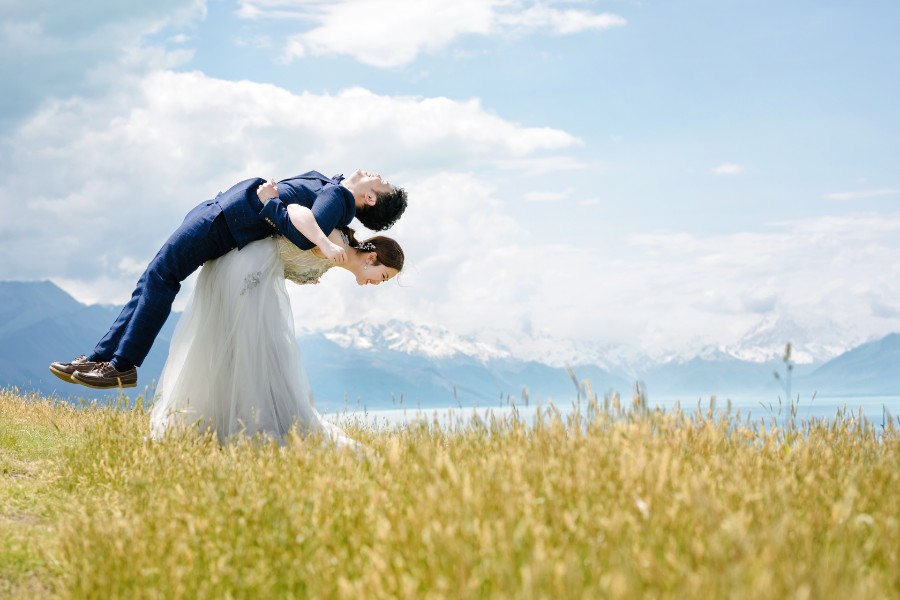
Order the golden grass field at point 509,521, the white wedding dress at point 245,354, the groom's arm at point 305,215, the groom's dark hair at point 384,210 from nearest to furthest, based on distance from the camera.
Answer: the golden grass field at point 509,521 < the groom's arm at point 305,215 < the white wedding dress at point 245,354 < the groom's dark hair at point 384,210

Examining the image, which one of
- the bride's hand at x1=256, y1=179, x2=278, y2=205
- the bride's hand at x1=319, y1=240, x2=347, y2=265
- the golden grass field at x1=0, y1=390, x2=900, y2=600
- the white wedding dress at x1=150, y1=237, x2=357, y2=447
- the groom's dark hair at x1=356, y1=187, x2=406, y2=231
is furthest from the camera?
the groom's dark hair at x1=356, y1=187, x2=406, y2=231

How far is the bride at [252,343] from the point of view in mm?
6742

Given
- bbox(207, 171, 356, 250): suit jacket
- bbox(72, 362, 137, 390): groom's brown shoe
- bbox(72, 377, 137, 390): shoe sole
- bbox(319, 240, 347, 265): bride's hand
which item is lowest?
bbox(72, 377, 137, 390): shoe sole

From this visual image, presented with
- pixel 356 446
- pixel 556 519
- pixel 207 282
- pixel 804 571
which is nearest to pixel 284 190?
pixel 207 282

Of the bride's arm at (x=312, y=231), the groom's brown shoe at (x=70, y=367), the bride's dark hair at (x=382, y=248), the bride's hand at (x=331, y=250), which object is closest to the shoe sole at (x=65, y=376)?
the groom's brown shoe at (x=70, y=367)

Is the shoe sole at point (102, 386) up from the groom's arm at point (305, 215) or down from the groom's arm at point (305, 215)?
down

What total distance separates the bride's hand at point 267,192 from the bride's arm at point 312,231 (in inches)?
13.0

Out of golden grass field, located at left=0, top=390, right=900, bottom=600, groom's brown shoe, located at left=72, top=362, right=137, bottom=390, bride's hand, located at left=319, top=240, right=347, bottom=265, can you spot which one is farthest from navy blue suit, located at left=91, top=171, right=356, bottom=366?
golden grass field, located at left=0, top=390, right=900, bottom=600

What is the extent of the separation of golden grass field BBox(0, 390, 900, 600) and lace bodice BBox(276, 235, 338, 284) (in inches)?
73.3

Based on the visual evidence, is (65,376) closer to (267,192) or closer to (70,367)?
(70,367)

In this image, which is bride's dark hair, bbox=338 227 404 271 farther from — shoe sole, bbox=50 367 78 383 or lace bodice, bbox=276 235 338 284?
shoe sole, bbox=50 367 78 383

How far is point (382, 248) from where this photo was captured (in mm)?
6914

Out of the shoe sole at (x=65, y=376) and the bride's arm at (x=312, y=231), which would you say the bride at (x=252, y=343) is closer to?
the bride's arm at (x=312, y=231)

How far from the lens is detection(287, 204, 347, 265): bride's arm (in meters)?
6.11
